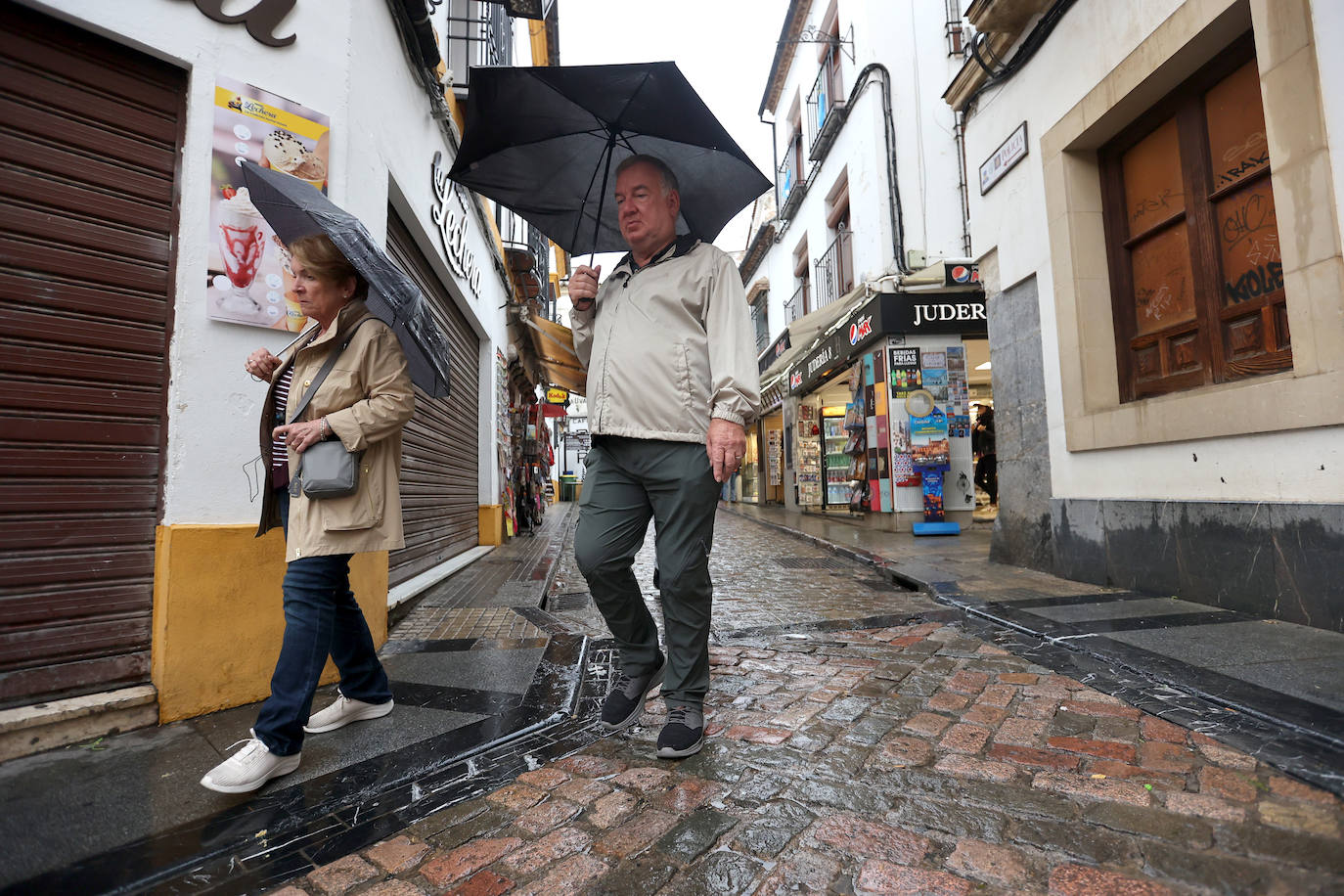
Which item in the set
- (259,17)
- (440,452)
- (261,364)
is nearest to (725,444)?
(261,364)

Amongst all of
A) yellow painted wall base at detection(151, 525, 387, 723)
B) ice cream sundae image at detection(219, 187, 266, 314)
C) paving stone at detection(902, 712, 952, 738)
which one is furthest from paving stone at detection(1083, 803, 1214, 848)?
ice cream sundae image at detection(219, 187, 266, 314)

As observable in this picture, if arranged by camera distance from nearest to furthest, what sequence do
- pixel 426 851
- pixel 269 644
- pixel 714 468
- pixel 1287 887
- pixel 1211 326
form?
pixel 1287 887 < pixel 426 851 < pixel 714 468 < pixel 269 644 < pixel 1211 326

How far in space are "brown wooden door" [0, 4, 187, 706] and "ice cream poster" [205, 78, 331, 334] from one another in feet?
0.60

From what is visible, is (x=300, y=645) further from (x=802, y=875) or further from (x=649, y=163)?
(x=649, y=163)

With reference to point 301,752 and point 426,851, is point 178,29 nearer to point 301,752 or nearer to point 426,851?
point 301,752

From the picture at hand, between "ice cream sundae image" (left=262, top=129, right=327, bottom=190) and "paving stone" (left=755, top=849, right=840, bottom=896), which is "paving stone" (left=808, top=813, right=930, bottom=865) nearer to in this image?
"paving stone" (left=755, top=849, right=840, bottom=896)

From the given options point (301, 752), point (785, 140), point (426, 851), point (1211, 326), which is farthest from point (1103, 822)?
point (785, 140)

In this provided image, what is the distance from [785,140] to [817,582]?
591 inches

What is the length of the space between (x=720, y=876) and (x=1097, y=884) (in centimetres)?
81

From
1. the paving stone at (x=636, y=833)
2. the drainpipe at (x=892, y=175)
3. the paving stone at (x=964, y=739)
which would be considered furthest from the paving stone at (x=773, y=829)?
the drainpipe at (x=892, y=175)

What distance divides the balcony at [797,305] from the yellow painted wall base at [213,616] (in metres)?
14.4

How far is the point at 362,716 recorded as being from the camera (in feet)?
8.39

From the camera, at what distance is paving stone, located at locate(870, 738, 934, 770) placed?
6.71 ft

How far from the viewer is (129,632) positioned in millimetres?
2645
